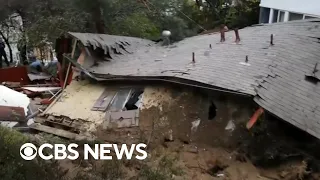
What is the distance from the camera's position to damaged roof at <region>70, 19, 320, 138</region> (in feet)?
25.3

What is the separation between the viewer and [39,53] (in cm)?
Answer: 2211

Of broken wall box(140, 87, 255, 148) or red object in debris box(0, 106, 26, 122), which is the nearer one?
broken wall box(140, 87, 255, 148)

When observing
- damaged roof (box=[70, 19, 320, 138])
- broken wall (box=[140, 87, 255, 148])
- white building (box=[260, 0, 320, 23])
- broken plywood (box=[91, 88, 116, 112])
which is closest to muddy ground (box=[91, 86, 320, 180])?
broken wall (box=[140, 87, 255, 148])

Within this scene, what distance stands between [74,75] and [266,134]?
596 cm


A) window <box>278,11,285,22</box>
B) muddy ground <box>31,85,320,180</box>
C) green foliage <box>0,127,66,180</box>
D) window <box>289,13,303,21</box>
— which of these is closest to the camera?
green foliage <box>0,127,66,180</box>

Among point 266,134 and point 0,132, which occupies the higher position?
point 0,132

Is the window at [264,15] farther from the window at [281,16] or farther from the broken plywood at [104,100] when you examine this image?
the broken plywood at [104,100]

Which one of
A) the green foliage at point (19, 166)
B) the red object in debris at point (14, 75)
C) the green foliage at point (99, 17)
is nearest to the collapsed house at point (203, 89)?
the green foliage at point (19, 166)

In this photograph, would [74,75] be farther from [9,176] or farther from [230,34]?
[9,176]

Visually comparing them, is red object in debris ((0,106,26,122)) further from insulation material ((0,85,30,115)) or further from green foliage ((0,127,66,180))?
green foliage ((0,127,66,180))

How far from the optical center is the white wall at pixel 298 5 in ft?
52.0

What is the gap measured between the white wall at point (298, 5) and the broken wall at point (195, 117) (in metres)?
9.54

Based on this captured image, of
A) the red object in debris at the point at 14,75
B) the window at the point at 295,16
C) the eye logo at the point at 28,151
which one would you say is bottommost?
the red object in debris at the point at 14,75

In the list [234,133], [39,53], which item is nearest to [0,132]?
[234,133]
